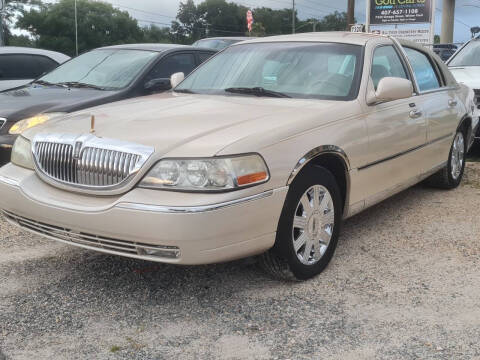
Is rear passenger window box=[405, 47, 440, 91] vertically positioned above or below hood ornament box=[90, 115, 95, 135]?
above

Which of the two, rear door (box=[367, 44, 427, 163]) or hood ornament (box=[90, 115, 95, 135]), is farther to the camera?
rear door (box=[367, 44, 427, 163])

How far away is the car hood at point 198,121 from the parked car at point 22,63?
4813 mm

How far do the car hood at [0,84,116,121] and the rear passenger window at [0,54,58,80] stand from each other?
6.24ft

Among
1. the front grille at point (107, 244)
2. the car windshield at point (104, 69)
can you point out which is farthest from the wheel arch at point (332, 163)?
the car windshield at point (104, 69)

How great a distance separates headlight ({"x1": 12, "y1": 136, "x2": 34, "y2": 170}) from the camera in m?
3.79

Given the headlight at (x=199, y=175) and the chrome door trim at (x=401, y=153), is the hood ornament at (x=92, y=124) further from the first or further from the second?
the chrome door trim at (x=401, y=153)

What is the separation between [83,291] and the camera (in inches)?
144

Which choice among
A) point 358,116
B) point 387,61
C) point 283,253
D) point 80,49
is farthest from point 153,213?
point 80,49

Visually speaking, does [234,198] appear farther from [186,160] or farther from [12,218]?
[12,218]

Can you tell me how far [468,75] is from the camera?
8.46 meters

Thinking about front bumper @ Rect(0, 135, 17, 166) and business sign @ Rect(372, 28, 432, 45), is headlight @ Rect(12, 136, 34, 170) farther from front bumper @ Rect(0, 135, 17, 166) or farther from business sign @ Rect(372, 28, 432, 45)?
business sign @ Rect(372, 28, 432, 45)

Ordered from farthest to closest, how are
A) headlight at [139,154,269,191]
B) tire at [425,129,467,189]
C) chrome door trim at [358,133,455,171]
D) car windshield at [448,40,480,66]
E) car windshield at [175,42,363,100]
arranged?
car windshield at [448,40,480,66], tire at [425,129,467,189], car windshield at [175,42,363,100], chrome door trim at [358,133,455,171], headlight at [139,154,269,191]

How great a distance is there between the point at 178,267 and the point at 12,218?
110 cm

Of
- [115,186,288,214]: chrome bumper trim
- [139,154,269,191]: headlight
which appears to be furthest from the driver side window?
[115,186,288,214]: chrome bumper trim
